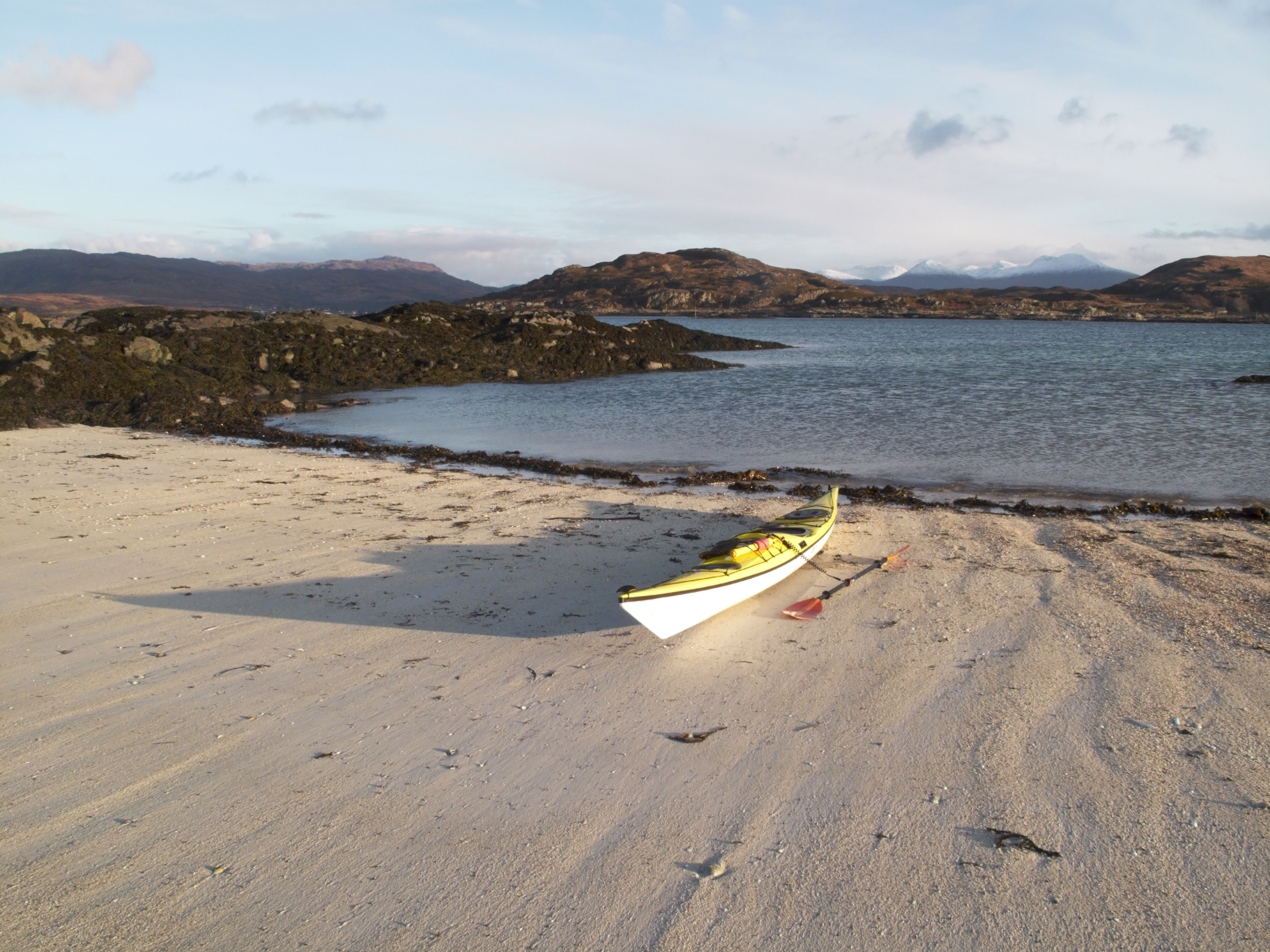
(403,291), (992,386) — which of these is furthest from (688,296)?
(992,386)

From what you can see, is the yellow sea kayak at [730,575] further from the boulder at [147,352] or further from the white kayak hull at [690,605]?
the boulder at [147,352]

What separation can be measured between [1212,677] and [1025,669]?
136cm

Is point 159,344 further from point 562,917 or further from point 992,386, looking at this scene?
point 992,386

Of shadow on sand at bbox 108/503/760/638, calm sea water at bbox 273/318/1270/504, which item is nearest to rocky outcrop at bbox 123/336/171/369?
calm sea water at bbox 273/318/1270/504

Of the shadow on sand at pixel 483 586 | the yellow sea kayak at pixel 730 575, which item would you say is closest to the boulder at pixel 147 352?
the shadow on sand at pixel 483 586

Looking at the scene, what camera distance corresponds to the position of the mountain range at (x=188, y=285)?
11838cm

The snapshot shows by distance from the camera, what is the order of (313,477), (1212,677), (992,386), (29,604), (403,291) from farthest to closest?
(403,291) < (992,386) < (313,477) < (29,604) < (1212,677)

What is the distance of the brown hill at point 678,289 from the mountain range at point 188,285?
24.2 meters

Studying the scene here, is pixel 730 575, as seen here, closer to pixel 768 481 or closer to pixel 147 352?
pixel 768 481

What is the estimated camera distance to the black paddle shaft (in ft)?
24.9

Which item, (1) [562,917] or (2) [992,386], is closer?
(1) [562,917]

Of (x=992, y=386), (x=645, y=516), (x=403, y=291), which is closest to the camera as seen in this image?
(x=645, y=516)

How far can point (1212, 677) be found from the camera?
574cm

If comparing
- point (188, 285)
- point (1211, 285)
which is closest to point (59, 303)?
point (188, 285)
